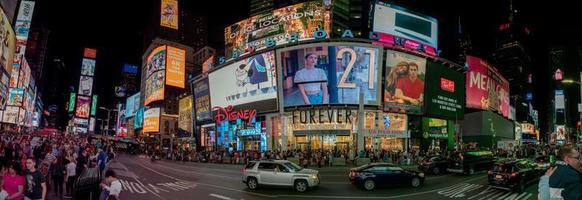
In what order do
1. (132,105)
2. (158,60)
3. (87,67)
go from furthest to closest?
1. (132,105)
2. (158,60)
3. (87,67)

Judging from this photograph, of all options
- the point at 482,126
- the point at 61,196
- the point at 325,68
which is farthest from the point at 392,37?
the point at 61,196

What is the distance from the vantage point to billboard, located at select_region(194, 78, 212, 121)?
7975 centimetres

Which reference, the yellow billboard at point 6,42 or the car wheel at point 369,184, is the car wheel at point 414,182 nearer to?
the car wheel at point 369,184

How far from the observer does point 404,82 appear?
196ft

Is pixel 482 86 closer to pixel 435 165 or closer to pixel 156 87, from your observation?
pixel 435 165

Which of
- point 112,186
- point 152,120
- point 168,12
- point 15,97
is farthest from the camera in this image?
point 168,12

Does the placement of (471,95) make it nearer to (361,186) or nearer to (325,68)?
(325,68)

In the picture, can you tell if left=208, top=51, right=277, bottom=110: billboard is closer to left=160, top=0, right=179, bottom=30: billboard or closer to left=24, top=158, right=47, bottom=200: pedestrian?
left=24, top=158, right=47, bottom=200: pedestrian

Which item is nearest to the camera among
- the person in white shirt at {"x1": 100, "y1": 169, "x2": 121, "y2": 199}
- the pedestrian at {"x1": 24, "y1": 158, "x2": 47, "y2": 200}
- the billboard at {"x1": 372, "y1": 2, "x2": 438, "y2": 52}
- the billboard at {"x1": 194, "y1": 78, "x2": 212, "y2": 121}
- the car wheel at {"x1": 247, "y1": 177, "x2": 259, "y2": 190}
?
the person in white shirt at {"x1": 100, "y1": 169, "x2": 121, "y2": 199}

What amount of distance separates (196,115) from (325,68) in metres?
A: 38.6

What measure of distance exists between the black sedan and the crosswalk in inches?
69.0

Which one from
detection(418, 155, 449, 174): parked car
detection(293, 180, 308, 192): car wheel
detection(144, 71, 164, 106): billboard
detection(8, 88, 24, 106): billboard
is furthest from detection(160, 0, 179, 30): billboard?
detection(293, 180, 308, 192): car wheel

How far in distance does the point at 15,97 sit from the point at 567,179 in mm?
55851

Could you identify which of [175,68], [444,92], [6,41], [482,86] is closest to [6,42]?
[6,41]
